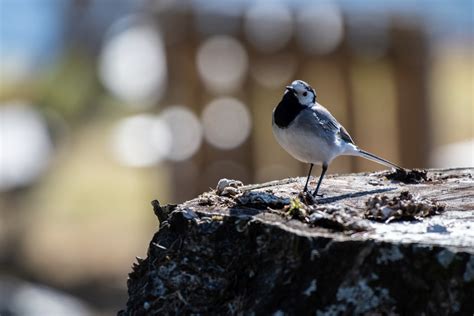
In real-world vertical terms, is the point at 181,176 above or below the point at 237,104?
below

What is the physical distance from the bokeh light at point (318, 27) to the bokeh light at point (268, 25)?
0.62 ft

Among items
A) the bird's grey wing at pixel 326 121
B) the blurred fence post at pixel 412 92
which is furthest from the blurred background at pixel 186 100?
the bird's grey wing at pixel 326 121

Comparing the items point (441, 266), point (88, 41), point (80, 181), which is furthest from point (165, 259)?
point (80, 181)

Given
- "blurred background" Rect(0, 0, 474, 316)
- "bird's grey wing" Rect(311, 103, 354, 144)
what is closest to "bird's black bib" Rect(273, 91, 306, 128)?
"bird's grey wing" Rect(311, 103, 354, 144)

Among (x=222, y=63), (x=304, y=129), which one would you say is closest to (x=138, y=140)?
(x=222, y=63)

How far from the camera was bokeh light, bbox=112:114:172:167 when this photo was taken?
58.7 feet

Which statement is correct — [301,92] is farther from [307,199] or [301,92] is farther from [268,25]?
[268,25]

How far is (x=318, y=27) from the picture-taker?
13.3 m

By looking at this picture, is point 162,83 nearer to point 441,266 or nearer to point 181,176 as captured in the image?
point 181,176

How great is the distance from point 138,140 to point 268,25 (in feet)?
25.0

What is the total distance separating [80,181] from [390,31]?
8.66m

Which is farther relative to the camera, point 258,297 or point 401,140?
point 401,140

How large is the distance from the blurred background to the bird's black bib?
22.0 feet

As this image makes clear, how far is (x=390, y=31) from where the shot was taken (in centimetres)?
1352
